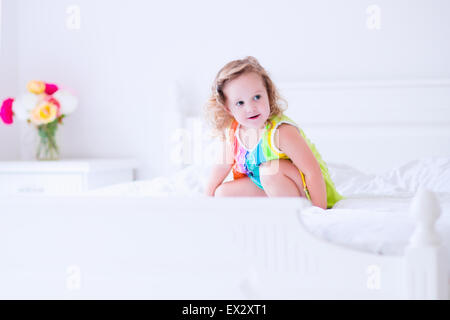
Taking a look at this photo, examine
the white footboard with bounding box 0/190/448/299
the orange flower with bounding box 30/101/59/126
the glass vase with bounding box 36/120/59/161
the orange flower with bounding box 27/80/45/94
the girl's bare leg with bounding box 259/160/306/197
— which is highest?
the orange flower with bounding box 27/80/45/94

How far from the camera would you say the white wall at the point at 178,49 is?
9.25 feet

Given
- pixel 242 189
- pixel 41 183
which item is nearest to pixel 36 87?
pixel 41 183

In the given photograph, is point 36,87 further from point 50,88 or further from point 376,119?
point 376,119

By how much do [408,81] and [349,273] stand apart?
6.36ft

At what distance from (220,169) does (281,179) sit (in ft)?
0.77

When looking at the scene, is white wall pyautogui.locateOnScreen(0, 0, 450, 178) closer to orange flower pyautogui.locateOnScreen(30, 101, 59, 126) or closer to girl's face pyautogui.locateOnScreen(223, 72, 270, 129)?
orange flower pyautogui.locateOnScreen(30, 101, 59, 126)

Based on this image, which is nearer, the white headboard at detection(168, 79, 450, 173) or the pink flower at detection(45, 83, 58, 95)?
the white headboard at detection(168, 79, 450, 173)

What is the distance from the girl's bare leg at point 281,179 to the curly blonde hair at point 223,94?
0.52 feet

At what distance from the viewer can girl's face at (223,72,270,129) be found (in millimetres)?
1521

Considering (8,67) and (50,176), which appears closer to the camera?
(50,176)

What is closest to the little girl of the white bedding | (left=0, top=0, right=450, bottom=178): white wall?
the white bedding

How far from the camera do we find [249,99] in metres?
1.53
